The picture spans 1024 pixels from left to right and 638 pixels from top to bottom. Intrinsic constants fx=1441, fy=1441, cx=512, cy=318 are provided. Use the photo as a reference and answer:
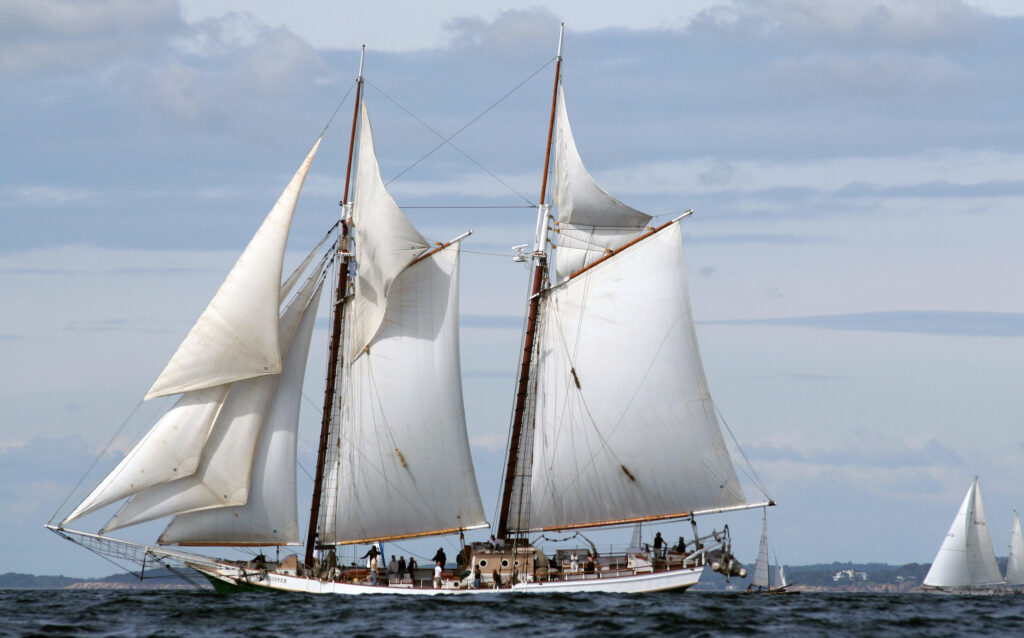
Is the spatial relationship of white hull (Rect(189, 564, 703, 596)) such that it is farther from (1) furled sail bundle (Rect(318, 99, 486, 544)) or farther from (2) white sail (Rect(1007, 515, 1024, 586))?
(2) white sail (Rect(1007, 515, 1024, 586))

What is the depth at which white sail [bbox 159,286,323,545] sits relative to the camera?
2717 inches

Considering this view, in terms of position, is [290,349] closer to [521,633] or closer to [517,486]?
[517,486]

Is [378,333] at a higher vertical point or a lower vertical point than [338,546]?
higher

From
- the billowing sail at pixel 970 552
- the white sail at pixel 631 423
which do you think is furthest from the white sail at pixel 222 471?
the billowing sail at pixel 970 552

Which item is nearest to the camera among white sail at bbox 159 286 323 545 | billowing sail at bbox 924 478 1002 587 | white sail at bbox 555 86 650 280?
white sail at bbox 159 286 323 545

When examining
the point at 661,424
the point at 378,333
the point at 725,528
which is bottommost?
the point at 725,528

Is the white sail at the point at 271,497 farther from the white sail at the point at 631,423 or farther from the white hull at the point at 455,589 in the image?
the white sail at the point at 631,423

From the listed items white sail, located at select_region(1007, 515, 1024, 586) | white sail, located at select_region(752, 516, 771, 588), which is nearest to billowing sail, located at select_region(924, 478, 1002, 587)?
white sail, located at select_region(1007, 515, 1024, 586)

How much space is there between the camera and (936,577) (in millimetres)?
140250

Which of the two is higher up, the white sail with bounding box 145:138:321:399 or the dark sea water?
the white sail with bounding box 145:138:321:399

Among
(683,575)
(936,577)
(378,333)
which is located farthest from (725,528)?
(936,577)

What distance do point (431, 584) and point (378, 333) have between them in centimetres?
1286

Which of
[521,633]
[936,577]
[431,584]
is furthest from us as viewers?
[936,577]

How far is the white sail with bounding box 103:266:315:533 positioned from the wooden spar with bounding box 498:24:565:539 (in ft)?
41.2
